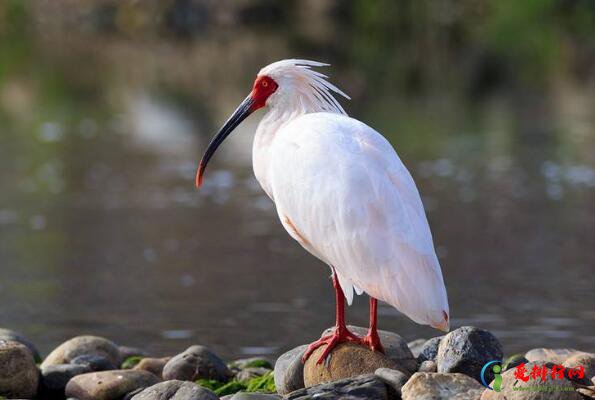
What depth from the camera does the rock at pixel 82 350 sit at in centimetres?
914

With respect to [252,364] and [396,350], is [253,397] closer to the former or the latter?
[396,350]

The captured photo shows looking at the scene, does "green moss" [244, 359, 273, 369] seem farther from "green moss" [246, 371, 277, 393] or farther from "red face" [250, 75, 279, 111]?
"red face" [250, 75, 279, 111]

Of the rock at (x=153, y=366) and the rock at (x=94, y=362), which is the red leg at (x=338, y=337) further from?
the rock at (x=94, y=362)

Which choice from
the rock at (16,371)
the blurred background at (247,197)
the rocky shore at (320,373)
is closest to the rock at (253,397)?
the rocky shore at (320,373)

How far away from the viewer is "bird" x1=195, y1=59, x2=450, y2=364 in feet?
23.1

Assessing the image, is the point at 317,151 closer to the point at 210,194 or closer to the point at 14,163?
the point at 210,194

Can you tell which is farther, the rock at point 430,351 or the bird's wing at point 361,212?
the rock at point 430,351

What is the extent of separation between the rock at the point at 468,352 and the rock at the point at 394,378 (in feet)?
1.17

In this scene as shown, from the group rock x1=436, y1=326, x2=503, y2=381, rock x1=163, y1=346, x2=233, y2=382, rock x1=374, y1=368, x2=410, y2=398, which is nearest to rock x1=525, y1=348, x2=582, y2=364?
rock x1=436, y1=326, x2=503, y2=381

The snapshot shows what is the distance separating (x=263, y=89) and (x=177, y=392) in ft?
6.34

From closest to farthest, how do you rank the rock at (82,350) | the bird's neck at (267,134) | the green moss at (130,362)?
1. the bird's neck at (267,134)
2. the rock at (82,350)
3. the green moss at (130,362)

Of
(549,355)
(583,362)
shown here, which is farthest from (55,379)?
(583,362)

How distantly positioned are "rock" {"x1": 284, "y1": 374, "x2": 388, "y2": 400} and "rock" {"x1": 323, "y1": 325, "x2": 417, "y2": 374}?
632mm

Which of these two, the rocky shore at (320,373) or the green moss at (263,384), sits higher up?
the rocky shore at (320,373)
